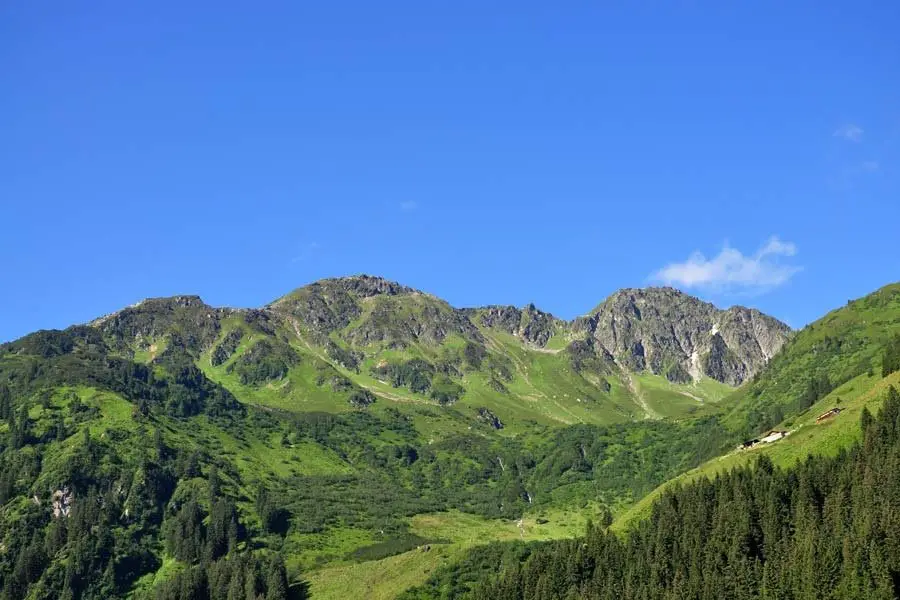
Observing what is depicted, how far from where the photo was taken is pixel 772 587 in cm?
19425

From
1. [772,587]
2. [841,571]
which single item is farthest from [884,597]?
[772,587]

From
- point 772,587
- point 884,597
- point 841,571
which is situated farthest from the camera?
point 772,587

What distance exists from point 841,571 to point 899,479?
1274 inches

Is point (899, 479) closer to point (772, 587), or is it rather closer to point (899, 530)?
point (899, 530)

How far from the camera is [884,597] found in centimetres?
16912

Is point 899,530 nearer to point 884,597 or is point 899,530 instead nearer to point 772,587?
point 884,597

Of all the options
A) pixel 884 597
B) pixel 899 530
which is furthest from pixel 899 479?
pixel 884 597

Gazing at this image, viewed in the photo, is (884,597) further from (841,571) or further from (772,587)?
(772,587)

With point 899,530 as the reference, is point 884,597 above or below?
below

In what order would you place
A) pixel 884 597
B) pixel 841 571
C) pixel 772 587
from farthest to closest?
pixel 772 587 < pixel 841 571 < pixel 884 597

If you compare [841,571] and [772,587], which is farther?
[772,587]

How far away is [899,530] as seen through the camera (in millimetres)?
181375

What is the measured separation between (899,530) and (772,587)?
30367mm

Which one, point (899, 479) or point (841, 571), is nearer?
point (841, 571)
